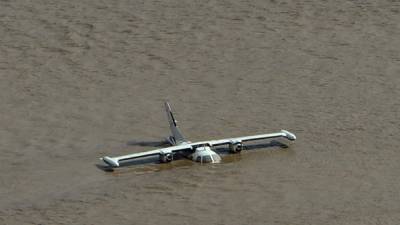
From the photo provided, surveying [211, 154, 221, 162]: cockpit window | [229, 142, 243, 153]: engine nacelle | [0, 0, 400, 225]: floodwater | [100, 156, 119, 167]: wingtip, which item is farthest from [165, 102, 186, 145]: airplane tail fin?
[100, 156, 119, 167]: wingtip

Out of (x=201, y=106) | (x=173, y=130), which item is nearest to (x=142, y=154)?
(x=173, y=130)

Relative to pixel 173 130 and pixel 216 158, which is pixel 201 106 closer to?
pixel 173 130

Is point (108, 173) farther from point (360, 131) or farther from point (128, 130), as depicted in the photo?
point (360, 131)

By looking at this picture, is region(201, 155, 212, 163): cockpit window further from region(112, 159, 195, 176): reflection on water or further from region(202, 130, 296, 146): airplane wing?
region(202, 130, 296, 146): airplane wing

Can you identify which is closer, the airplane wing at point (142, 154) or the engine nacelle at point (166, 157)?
the airplane wing at point (142, 154)

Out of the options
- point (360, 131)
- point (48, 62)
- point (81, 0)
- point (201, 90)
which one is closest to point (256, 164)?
point (360, 131)

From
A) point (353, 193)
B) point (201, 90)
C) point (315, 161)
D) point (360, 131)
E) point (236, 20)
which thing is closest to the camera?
point (353, 193)

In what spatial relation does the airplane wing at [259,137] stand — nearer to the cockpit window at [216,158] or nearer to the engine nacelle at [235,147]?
the engine nacelle at [235,147]

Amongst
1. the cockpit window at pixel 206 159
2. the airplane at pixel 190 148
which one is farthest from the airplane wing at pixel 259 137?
the cockpit window at pixel 206 159
